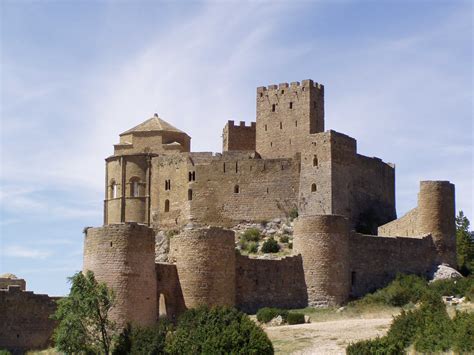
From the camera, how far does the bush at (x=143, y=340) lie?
3344 centimetres

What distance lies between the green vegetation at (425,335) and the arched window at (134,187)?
2748 centimetres

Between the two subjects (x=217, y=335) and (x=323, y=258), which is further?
(x=323, y=258)

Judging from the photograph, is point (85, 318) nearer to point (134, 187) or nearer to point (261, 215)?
point (261, 215)

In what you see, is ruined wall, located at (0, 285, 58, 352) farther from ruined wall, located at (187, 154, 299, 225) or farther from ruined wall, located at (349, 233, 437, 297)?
ruined wall, located at (187, 154, 299, 225)

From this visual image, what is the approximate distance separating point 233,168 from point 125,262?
64.7ft

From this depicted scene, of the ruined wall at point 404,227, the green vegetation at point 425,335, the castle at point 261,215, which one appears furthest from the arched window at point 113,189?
the green vegetation at point 425,335

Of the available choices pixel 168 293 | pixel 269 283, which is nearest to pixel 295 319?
pixel 269 283

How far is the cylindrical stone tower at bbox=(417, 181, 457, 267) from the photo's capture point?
156ft

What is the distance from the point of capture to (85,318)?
35.7 metres

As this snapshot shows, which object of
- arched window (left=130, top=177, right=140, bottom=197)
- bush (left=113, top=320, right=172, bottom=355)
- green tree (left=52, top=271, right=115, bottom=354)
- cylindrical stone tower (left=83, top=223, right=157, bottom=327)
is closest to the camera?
bush (left=113, top=320, right=172, bottom=355)

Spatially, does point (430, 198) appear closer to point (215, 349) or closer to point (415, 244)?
point (415, 244)

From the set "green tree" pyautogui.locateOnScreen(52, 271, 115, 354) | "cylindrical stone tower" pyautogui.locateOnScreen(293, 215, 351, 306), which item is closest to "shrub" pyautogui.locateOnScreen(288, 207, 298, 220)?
"cylindrical stone tower" pyautogui.locateOnScreen(293, 215, 351, 306)

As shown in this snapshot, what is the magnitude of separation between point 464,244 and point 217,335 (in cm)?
2363

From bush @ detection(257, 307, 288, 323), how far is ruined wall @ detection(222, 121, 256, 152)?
22111 millimetres
